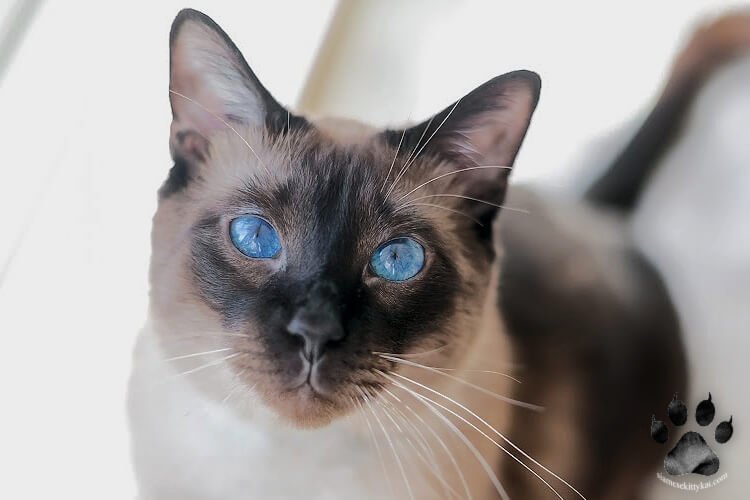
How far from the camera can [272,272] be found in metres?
0.74

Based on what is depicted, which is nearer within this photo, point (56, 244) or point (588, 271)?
point (56, 244)

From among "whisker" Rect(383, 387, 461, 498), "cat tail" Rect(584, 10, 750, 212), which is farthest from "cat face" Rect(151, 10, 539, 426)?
"cat tail" Rect(584, 10, 750, 212)

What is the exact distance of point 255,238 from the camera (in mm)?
754

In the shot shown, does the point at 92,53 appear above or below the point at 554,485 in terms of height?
above

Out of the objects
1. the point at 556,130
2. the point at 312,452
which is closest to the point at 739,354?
the point at 556,130

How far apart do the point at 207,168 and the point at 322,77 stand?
0.32 metres

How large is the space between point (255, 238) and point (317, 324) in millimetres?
134

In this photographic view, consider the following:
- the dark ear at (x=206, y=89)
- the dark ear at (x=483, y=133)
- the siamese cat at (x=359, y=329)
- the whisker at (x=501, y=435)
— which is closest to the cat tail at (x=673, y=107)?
the siamese cat at (x=359, y=329)

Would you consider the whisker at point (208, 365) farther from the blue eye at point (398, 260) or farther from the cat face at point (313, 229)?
the blue eye at point (398, 260)

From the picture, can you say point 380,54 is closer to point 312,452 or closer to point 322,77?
point 322,77

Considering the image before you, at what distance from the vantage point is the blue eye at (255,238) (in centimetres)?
75

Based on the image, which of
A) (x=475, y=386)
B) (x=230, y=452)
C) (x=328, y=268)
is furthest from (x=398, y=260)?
(x=230, y=452)

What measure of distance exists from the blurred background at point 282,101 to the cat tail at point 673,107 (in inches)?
0.6

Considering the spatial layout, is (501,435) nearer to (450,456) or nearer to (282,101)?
(450,456)
